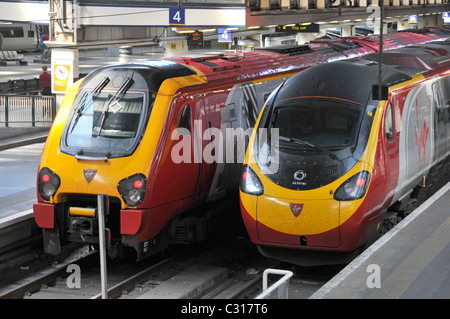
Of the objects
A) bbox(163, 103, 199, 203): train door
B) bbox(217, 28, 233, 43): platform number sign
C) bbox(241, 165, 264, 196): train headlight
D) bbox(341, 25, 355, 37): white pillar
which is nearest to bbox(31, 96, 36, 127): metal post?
bbox(217, 28, 233, 43): platform number sign

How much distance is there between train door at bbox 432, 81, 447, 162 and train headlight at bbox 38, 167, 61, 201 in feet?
21.6

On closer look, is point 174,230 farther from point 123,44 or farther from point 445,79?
point 123,44

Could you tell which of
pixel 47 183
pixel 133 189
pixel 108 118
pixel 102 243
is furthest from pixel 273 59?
pixel 102 243

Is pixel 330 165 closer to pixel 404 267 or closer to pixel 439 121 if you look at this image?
pixel 404 267

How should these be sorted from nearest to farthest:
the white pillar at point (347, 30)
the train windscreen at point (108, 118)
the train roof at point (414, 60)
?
the train windscreen at point (108, 118)
the train roof at point (414, 60)
the white pillar at point (347, 30)

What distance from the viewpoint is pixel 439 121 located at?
13.9 metres

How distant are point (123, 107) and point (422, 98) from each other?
16.6ft

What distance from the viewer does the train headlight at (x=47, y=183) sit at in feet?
37.0

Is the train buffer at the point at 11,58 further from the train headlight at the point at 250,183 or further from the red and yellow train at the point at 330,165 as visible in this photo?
the train headlight at the point at 250,183

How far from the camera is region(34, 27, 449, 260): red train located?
1091 cm

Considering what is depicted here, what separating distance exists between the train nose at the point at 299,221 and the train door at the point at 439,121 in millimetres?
4243

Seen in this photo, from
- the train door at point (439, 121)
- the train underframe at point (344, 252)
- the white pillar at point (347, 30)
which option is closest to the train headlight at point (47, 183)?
the train underframe at point (344, 252)

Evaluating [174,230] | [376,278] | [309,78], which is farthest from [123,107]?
[376,278]

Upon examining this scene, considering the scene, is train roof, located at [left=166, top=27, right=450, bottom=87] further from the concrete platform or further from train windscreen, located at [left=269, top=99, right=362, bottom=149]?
the concrete platform
